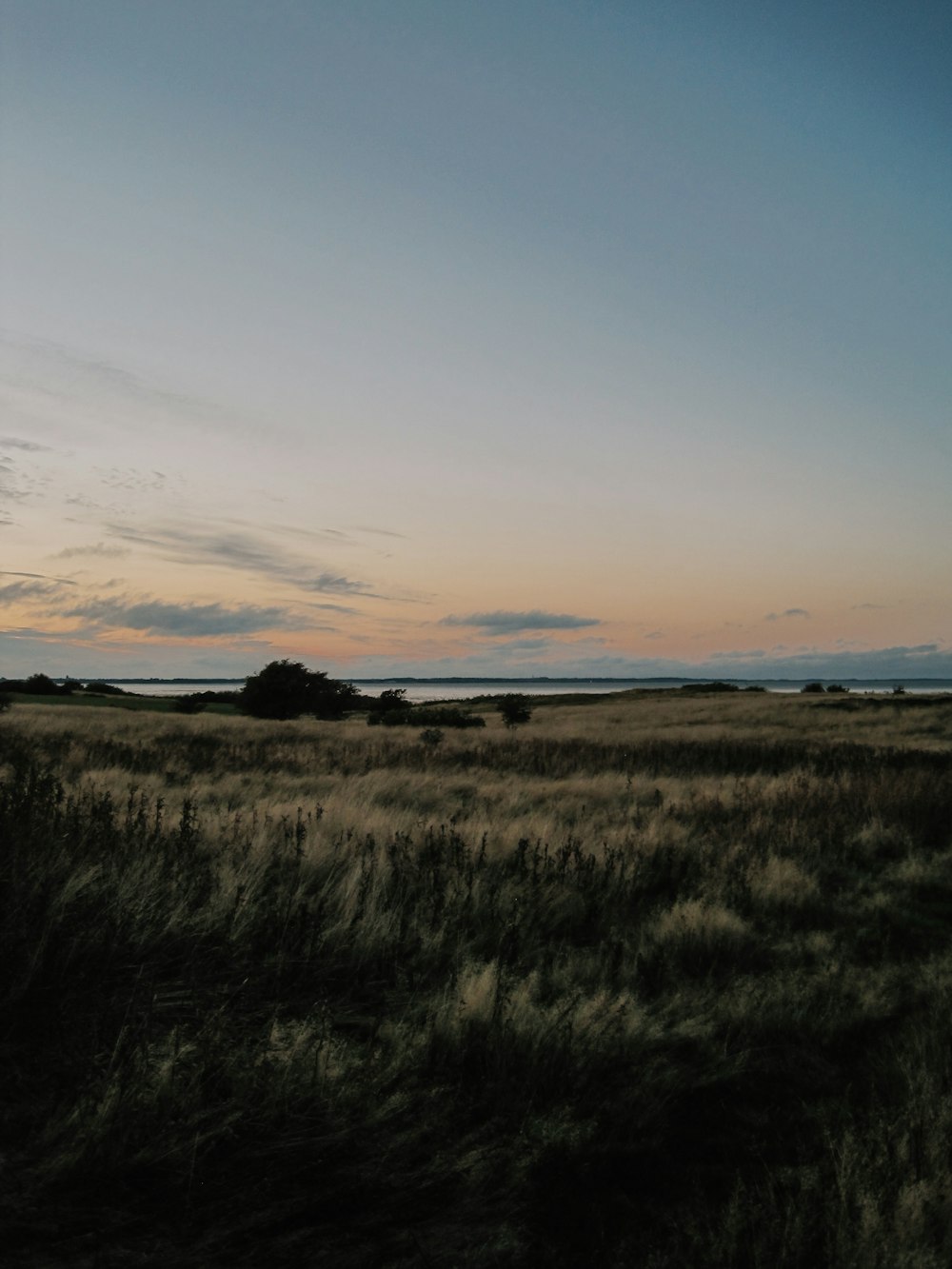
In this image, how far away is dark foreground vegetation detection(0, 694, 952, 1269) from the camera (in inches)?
112

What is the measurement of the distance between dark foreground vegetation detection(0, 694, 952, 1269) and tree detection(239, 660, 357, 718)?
46.5 metres

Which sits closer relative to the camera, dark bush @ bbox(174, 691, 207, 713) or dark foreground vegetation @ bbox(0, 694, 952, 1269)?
dark foreground vegetation @ bbox(0, 694, 952, 1269)

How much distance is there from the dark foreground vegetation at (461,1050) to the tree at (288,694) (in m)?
46.5

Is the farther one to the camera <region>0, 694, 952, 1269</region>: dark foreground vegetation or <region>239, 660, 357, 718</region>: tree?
<region>239, 660, 357, 718</region>: tree

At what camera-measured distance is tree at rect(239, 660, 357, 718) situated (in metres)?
54.3

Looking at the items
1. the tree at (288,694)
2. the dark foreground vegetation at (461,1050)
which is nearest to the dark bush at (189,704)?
the tree at (288,694)

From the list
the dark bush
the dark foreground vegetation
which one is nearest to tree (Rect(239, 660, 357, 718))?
the dark bush

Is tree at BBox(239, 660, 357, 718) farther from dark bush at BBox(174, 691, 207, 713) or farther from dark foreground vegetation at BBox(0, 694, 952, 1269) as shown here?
dark foreground vegetation at BBox(0, 694, 952, 1269)

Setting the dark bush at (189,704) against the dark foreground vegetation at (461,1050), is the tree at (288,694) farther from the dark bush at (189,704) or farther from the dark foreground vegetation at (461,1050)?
the dark foreground vegetation at (461,1050)

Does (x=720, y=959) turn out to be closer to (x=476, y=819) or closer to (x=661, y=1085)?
(x=661, y=1085)

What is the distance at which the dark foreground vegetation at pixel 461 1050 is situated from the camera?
2844 mm

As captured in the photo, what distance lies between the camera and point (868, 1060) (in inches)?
169

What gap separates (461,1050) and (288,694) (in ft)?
171

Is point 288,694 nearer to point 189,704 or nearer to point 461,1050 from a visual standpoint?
point 189,704
